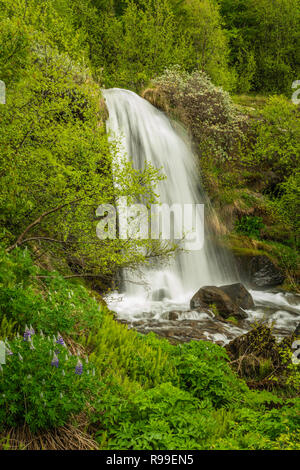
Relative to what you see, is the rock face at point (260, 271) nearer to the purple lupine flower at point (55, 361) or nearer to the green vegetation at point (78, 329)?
the green vegetation at point (78, 329)

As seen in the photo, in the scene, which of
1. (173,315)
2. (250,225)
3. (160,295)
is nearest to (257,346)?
(173,315)

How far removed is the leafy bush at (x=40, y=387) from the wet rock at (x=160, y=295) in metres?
9.09

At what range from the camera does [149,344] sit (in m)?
6.19

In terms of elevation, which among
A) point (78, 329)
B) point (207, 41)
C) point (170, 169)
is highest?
point (207, 41)

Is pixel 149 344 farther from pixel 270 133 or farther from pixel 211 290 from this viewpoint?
pixel 270 133

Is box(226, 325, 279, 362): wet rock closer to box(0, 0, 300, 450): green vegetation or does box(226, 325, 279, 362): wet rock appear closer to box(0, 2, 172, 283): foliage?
box(0, 0, 300, 450): green vegetation

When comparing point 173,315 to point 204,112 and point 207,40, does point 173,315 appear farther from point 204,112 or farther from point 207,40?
point 207,40

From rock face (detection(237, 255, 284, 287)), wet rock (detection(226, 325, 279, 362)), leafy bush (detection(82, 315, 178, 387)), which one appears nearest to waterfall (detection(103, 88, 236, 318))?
rock face (detection(237, 255, 284, 287))

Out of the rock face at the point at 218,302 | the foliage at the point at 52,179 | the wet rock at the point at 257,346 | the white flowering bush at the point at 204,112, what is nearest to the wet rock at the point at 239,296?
the rock face at the point at 218,302

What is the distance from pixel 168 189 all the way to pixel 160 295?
17.7ft

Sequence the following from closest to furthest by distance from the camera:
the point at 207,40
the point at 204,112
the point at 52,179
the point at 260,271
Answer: the point at 52,179
the point at 260,271
the point at 204,112
the point at 207,40

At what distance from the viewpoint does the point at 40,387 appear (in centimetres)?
308

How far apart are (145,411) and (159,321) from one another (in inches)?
265

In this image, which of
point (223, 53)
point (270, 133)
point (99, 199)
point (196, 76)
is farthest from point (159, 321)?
point (223, 53)
